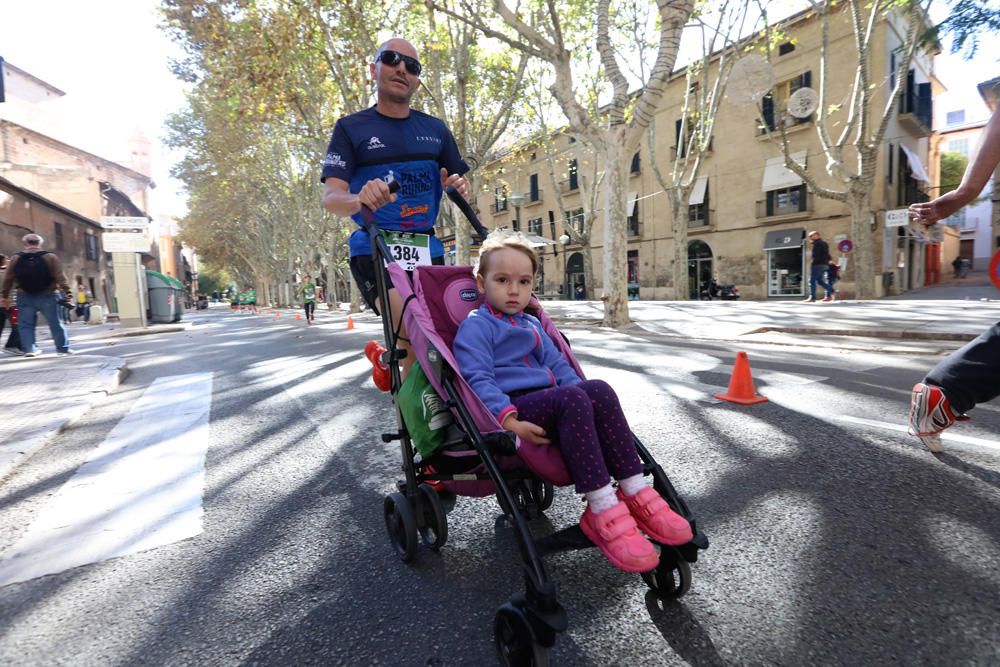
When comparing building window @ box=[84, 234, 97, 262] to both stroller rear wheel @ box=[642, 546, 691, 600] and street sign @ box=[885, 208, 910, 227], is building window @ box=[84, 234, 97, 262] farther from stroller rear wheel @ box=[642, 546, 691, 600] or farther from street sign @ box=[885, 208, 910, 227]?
street sign @ box=[885, 208, 910, 227]

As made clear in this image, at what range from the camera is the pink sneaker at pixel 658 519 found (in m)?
1.56

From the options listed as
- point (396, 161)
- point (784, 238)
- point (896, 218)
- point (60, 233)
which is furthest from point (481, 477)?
point (60, 233)

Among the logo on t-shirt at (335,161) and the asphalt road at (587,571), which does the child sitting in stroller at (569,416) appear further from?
the logo on t-shirt at (335,161)

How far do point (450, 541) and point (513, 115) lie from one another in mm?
22323

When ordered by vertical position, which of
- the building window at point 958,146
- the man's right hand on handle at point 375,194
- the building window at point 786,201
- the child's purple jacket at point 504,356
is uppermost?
the building window at point 958,146

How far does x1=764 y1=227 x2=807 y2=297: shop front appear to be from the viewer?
2194 centimetres

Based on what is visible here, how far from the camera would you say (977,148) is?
247 centimetres

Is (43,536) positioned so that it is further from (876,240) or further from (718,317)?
(876,240)

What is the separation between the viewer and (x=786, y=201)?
22547 mm

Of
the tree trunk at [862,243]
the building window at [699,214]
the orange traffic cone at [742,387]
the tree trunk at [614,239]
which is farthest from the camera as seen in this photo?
the building window at [699,214]

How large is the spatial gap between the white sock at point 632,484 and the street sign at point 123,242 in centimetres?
1883

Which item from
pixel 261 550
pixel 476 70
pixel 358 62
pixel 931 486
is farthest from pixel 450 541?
pixel 476 70

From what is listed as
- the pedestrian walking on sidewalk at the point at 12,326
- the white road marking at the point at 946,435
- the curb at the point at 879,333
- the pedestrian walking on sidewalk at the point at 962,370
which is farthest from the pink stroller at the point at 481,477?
the pedestrian walking on sidewalk at the point at 12,326

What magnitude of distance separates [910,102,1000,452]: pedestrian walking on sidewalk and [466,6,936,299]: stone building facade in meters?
17.1
